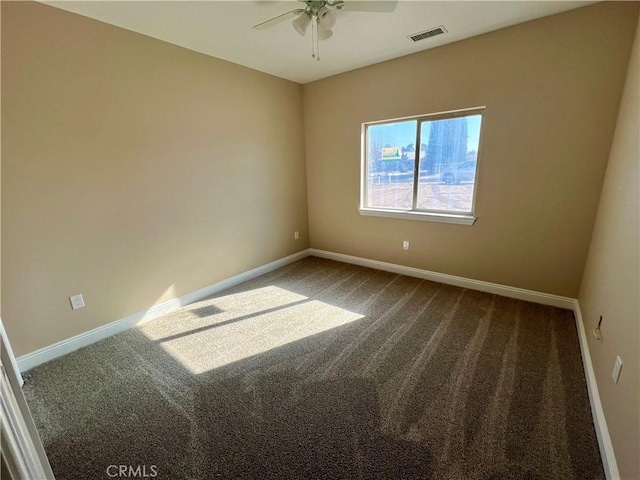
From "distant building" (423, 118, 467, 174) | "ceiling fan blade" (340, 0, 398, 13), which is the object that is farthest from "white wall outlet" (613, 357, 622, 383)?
"ceiling fan blade" (340, 0, 398, 13)

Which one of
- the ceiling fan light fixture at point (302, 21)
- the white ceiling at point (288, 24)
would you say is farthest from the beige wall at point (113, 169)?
the ceiling fan light fixture at point (302, 21)

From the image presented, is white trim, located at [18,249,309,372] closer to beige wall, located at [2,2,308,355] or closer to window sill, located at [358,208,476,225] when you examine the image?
beige wall, located at [2,2,308,355]

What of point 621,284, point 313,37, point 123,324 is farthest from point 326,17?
point 123,324

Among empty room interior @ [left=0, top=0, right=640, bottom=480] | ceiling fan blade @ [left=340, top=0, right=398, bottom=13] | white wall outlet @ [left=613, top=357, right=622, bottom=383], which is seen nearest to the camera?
white wall outlet @ [left=613, top=357, right=622, bottom=383]

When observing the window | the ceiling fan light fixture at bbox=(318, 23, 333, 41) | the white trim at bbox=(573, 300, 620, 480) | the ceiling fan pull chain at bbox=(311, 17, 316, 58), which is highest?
the ceiling fan pull chain at bbox=(311, 17, 316, 58)

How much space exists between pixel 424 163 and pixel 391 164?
427 millimetres

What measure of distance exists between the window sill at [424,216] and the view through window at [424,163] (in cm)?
7

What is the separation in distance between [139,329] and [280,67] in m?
3.18

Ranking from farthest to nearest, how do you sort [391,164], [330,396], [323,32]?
[391,164] → [323,32] → [330,396]

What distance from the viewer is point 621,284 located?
60.7 inches

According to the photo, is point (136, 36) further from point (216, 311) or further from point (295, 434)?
point (295, 434)

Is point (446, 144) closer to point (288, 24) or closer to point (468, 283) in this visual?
point (468, 283)

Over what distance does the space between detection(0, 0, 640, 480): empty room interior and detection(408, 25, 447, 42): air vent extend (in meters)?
0.04

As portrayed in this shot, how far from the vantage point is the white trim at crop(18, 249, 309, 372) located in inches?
85.9
